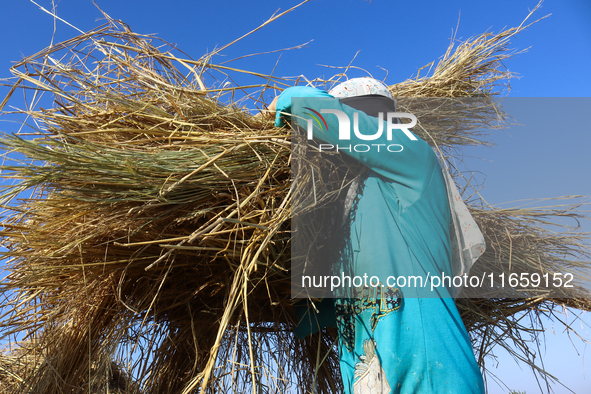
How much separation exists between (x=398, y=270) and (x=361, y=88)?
46 cm

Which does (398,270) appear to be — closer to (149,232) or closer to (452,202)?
(452,202)

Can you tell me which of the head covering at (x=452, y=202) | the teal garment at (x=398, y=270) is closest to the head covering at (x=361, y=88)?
the head covering at (x=452, y=202)

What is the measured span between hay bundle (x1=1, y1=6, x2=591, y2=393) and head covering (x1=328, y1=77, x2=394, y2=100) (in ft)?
0.66

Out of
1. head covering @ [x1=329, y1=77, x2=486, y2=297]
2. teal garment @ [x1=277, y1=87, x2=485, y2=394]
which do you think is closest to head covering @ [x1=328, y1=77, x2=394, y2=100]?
head covering @ [x1=329, y1=77, x2=486, y2=297]

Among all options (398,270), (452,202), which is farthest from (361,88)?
(398,270)

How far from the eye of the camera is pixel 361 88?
Result: 100 cm

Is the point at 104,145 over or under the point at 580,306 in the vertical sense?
over

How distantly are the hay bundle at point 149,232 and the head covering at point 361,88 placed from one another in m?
0.20

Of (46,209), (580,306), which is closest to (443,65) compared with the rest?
(580,306)

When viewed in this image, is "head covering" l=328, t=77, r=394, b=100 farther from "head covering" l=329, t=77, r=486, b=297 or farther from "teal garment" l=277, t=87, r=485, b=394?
"teal garment" l=277, t=87, r=485, b=394

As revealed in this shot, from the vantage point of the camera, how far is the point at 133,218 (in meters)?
0.83

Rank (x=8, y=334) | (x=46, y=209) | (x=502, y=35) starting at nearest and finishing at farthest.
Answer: (x=46, y=209)
(x=8, y=334)
(x=502, y=35)

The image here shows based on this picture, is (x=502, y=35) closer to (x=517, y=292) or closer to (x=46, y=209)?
(x=517, y=292)

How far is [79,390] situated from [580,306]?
63.7 inches
